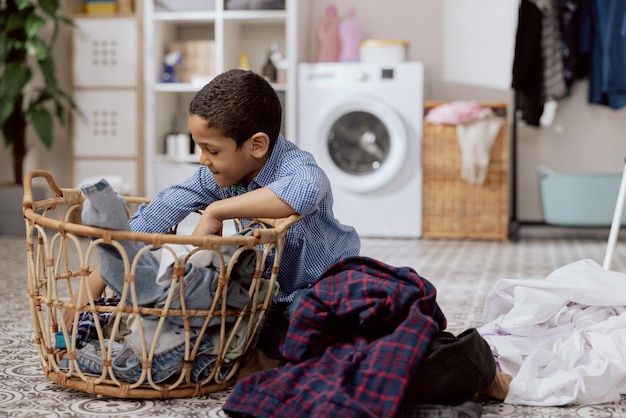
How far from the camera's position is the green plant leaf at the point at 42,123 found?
151 inches

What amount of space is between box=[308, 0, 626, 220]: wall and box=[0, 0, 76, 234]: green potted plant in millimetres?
1400

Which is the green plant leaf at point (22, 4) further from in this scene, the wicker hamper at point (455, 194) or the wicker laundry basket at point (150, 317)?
the wicker laundry basket at point (150, 317)

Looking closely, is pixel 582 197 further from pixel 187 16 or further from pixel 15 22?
pixel 15 22

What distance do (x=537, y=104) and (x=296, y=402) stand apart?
310 centimetres

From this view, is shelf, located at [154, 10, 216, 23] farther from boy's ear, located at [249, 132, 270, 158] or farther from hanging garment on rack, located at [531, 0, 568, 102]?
boy's ear, located at [249, 132, 270, 158]

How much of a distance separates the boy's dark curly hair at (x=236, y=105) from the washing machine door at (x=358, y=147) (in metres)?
2.50

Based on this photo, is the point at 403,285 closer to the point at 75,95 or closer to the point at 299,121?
the point at 299,121

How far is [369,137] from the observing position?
3.99 metres

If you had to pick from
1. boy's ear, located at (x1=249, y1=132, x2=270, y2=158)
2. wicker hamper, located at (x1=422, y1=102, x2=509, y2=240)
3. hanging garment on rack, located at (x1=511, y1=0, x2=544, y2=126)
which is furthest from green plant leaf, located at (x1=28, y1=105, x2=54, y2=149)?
boy's ear, located at (x1=249, y1=132, x2=270, y2=158)

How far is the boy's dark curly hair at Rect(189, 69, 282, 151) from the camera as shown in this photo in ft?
4.69

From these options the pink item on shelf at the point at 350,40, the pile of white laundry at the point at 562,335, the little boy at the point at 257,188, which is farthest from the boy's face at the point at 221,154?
the pink item on shelf at the point at 350,40

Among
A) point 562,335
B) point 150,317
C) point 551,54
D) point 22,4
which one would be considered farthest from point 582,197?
point 150,317

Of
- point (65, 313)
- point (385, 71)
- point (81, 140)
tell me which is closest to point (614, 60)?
point (385, 71)

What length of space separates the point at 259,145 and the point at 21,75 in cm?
263
